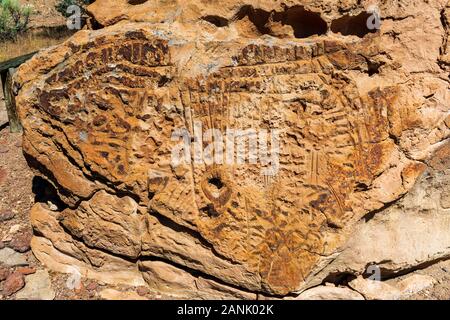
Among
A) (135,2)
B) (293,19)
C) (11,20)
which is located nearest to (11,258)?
(135,2)

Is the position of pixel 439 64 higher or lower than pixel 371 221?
higher

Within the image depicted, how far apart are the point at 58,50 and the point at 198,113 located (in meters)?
1.00

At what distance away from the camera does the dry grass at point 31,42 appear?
29.1 feet

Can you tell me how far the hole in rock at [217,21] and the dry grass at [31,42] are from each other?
21.4 ft

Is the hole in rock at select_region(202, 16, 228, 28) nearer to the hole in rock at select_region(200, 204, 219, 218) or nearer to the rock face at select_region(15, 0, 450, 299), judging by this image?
the rock face at select_region(15, 0, 450, 299)

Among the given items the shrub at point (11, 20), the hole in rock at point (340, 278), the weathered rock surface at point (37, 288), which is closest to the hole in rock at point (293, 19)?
the hole in rock at point (340, 278)

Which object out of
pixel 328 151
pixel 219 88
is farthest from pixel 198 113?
pixel 328 151

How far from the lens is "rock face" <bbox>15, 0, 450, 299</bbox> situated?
3.00 metres

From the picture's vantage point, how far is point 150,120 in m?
3.09

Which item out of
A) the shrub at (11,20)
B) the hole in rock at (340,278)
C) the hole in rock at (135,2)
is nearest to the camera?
the hole in rock at (135,2)

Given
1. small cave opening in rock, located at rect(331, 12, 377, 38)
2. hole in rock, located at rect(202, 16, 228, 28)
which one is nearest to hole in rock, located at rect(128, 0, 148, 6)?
hole in rock, located at rect(202, 16, 228, 28)

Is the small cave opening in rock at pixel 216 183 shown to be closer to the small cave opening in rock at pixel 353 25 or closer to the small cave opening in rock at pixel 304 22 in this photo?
the small cave opening in rock at pixel 304 22

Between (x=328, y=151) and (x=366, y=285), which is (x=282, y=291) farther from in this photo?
(x=328, y=151)

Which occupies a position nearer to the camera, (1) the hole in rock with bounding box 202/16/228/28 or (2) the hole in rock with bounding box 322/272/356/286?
(1) the hole in rock with bounding box 202/16/228/28
